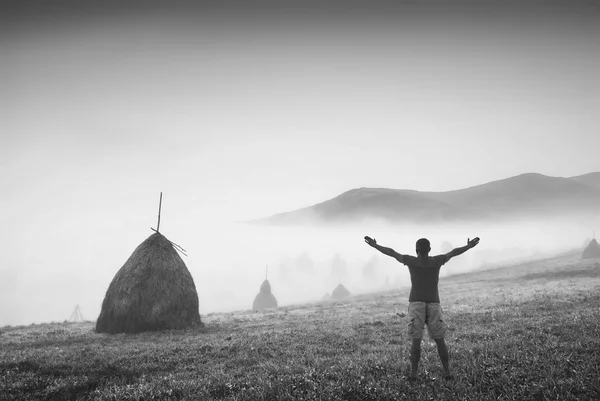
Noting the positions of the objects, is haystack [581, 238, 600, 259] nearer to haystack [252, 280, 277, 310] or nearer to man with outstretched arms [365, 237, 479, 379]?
haystack [252, 280, 277, 310]

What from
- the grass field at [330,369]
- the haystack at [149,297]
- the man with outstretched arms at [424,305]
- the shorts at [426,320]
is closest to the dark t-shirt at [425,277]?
the man with outstretched arms at [424,305]

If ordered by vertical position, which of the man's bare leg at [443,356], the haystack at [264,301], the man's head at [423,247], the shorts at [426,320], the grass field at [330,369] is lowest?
the haystack at [264,301]

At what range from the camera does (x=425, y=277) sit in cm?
802

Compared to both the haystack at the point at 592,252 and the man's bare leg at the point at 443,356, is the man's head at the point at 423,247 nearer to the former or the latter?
the man's bare leg at the point at 443,356

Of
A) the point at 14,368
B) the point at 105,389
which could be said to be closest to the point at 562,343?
the point at 105,389

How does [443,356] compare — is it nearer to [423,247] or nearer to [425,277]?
[425,277]

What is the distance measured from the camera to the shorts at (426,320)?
758cm

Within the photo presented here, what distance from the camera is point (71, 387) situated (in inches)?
326

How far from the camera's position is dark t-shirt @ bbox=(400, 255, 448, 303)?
7.90 m

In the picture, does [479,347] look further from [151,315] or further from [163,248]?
[163,248]

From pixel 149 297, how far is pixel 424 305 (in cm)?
1855

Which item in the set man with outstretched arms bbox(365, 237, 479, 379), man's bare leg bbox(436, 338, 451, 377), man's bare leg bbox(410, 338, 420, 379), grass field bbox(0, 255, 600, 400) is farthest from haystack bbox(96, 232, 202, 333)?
man's bare leg bbox(436, 338, 451, 377)

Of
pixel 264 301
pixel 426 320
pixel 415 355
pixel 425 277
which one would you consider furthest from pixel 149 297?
pixel 264 301

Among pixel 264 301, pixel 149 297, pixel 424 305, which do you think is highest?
pixel 149 297
